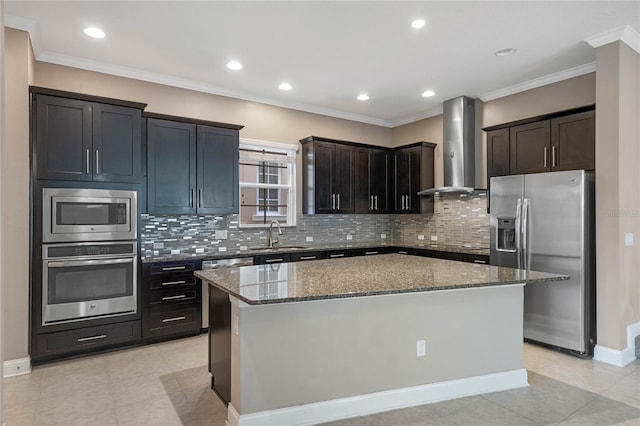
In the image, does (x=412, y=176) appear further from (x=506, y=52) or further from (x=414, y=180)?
(x=506, y=52)

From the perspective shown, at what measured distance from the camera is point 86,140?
3709 mm

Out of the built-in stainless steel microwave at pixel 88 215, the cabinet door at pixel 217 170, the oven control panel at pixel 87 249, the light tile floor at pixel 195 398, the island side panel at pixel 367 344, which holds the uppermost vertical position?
the cabinet door at pixel 217 170

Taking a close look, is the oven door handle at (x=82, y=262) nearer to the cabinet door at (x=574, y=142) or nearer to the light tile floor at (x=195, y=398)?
the light tile floor at (x=195, y=398)

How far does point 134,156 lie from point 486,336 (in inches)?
144

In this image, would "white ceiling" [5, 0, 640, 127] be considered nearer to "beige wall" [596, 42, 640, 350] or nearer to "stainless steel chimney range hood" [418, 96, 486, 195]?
"stainless steel chimney range hood" [418, 96, 486, 195]

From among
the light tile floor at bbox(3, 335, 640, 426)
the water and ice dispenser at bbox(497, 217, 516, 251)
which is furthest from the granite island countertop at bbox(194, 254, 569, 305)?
the water and ice dispenser at bbox(497, 217, 516, 251)

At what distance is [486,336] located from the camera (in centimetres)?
297

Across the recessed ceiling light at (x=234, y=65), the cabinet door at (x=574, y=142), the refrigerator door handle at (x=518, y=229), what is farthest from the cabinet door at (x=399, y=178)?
the recessed ceiling light at (x=234, y=65)

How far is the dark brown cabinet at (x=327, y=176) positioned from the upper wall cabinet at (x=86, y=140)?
2.37 m

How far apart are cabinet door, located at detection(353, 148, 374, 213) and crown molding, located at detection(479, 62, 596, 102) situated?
72.7 inches

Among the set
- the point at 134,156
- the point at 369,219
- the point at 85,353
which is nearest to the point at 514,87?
the point at 369,219

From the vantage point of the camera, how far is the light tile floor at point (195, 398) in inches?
100

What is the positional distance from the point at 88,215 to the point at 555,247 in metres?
4.58

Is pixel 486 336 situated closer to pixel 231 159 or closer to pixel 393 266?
pixel 393 266
